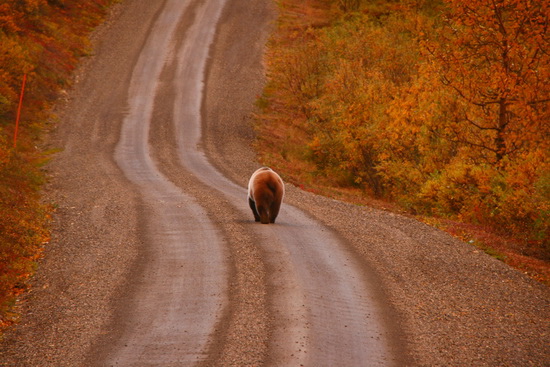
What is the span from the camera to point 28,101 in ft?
107

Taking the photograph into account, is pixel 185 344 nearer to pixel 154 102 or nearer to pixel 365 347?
pixel 365 347

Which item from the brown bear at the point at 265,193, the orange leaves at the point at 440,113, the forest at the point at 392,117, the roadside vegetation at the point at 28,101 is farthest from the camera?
the orange leaves at the point at 440,113

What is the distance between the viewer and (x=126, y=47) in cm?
4272

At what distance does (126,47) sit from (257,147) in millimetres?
16693

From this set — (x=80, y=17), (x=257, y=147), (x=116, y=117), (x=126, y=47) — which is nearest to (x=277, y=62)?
(x=257, y=147)

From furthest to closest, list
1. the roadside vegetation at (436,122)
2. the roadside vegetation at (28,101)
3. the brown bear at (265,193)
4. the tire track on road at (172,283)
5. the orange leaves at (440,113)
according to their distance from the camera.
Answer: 1. the orange leaves at (440,113)
2. the roadside vegetation at (436,122)
3. the brown bear at (265,193)
4. the roadside vegetation at (28,101)
5. the tire track on road at (172,283)

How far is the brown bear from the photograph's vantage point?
649 inches

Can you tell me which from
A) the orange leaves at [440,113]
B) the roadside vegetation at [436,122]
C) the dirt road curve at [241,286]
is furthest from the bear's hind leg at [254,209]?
the orange leaves at [440,113]

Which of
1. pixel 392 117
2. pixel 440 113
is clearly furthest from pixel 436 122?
pixel 392 117

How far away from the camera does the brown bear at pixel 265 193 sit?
16484 millimetres

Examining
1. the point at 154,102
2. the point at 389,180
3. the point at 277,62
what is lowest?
the point at 389,180

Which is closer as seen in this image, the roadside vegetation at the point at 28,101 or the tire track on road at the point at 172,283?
the tire track on road at the point at 172,283

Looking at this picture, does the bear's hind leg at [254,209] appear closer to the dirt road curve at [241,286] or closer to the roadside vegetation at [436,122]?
the dirt road curve at [241,286]

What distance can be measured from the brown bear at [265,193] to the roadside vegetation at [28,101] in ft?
18.3
